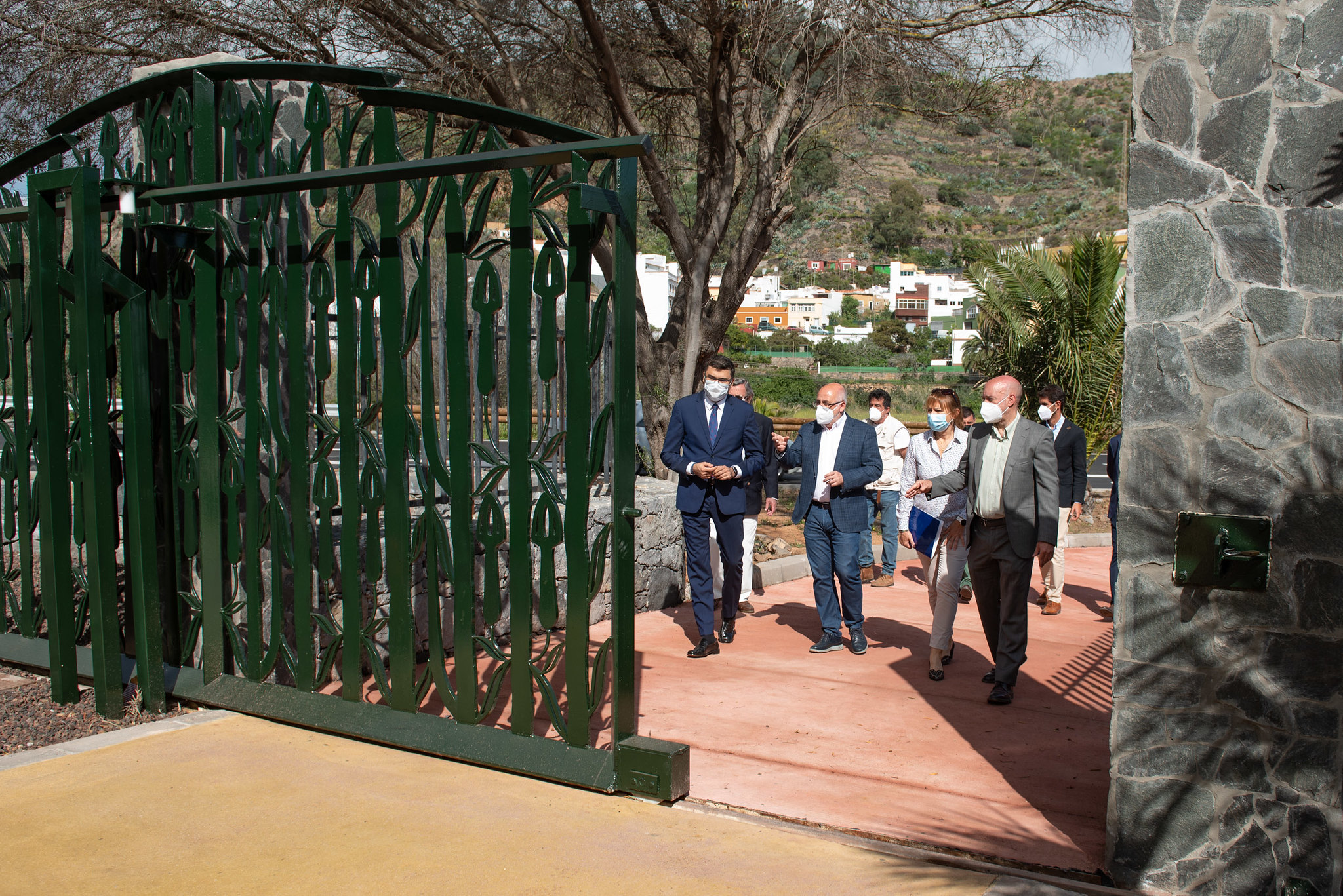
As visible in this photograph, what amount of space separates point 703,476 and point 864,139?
37.9ft

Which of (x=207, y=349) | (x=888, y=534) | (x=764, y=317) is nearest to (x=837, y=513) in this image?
(x=888, y=534)

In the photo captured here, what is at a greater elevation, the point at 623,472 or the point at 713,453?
the point at 623,472

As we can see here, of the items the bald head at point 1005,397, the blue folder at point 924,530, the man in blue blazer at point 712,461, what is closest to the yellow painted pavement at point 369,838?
the man in blue blazer at point 712,461

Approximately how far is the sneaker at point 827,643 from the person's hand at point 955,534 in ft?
3.65

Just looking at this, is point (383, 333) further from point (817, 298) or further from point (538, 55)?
point (817, 298)

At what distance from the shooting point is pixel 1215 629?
3598mm

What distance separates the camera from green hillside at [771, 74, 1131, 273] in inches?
4958

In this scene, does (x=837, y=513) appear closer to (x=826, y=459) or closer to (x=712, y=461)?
(x=826, y=459)

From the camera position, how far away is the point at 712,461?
7328 mm

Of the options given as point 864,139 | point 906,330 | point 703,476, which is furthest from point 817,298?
point 703,476

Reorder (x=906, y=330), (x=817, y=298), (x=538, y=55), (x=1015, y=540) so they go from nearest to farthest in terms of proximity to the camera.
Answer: (x=1015, y=540) → (x=538, y=55) → (x=906, y=330) → (x=817, y=298)

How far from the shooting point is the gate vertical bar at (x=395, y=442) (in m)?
4.79

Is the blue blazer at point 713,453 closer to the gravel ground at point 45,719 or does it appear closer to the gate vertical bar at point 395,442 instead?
the gate vertical bar at point 395,442

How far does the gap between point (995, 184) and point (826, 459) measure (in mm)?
151836
